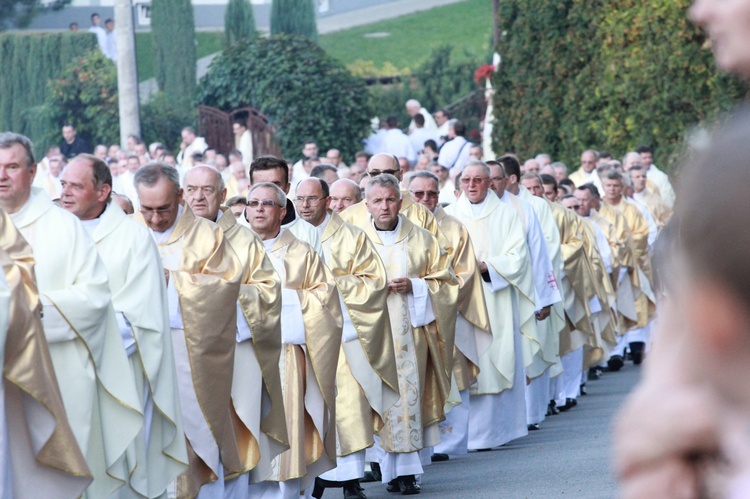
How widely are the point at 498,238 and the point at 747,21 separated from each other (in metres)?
10.2

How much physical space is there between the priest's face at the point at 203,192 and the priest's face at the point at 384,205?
168cm

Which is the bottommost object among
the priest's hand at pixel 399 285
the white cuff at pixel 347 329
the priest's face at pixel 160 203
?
the white cuff at pixel 347 329

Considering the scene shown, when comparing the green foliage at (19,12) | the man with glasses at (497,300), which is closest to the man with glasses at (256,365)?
the man with glasses at (497,300)

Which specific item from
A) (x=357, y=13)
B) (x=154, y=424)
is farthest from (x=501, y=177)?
(x=357, y=13)

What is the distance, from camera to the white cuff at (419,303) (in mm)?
Answer: 9572

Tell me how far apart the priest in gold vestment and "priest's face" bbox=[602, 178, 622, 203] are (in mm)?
7503

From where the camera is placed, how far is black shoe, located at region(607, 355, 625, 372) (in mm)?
17281

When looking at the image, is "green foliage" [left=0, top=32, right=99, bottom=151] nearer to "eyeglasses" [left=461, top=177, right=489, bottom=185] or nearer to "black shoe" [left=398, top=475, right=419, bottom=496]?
"eyeglasses" [left=461, top=177, right=489, bottom=185]

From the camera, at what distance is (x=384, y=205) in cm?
955

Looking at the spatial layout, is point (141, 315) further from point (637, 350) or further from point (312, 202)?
point (637, 350)

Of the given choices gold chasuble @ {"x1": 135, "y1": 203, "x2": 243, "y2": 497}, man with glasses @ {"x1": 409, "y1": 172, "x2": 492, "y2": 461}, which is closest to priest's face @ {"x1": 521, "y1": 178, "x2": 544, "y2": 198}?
man with glasses @ {"x1": 409, "y1": 172, "x2": 492, "y2": 461}

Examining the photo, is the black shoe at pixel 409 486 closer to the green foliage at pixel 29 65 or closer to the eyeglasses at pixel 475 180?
the eyeglasses at pixel 475 180

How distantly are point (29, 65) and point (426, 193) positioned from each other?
94.7ft

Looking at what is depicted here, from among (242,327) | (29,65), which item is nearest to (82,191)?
(242,327)
